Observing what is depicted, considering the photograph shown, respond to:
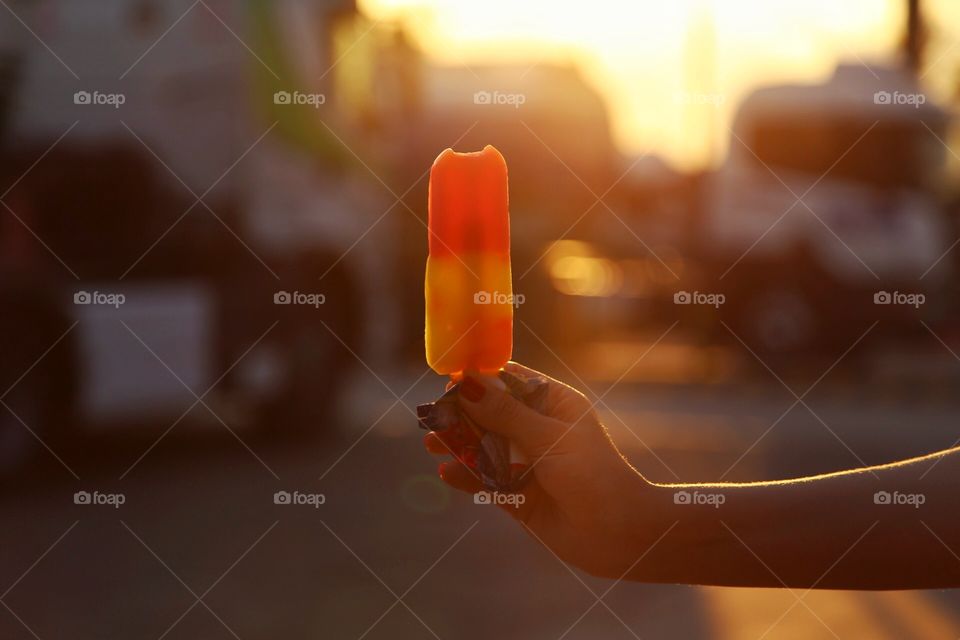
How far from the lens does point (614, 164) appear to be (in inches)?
1017

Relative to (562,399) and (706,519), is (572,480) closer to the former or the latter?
(562,399)

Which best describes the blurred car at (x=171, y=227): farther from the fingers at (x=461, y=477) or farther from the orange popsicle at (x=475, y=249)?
the fingers at (x=461, y=477)

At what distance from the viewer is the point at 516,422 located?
8.59 feet

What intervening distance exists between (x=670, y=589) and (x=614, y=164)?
19407mm

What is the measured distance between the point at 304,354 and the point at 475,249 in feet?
26.8

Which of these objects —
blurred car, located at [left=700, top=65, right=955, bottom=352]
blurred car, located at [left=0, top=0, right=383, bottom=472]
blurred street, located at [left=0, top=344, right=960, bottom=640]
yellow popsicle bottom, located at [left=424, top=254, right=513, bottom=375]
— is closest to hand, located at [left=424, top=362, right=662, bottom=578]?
yellow popsicle bottom, located at [left=424, top=254, right=513, bottom=375]

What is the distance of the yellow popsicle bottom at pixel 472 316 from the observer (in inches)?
113

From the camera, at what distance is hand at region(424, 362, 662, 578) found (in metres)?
2.62

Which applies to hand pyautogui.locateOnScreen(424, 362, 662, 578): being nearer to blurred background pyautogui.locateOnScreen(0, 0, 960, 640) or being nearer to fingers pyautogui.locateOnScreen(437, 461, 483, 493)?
fingers pyautogui.locateOnScreen(437, 461, 483, 493)

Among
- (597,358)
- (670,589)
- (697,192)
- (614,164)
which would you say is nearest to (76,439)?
(670,589)

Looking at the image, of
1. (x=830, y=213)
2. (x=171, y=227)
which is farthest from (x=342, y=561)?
(x=830, y=213)

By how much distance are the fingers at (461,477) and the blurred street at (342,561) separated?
11.1ft

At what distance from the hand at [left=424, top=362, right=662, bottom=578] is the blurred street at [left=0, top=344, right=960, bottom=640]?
11.3 ft

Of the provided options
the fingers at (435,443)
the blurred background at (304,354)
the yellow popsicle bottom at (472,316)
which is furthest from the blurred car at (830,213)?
the fingers at (435,443)
